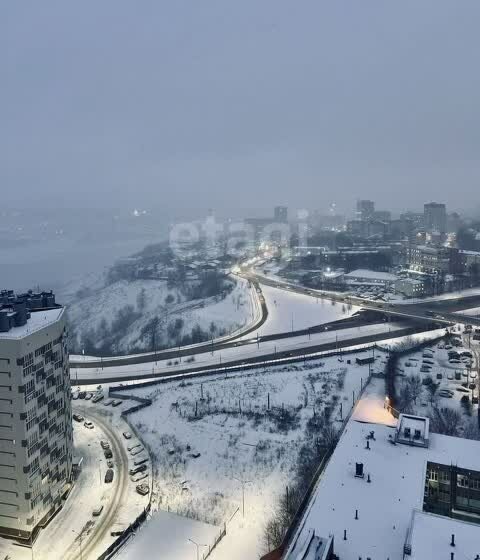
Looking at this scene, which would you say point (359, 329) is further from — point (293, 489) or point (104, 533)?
point (104, 533)

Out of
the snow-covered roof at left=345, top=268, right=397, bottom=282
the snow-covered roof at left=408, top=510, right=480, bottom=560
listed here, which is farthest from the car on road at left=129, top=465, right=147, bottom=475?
the snow-covered roof at left=345, top=268, right=397, bottom=282

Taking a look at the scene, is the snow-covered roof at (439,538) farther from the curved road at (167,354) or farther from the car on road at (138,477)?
the curved road at (167,354)

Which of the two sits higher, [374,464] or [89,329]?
[374,464]

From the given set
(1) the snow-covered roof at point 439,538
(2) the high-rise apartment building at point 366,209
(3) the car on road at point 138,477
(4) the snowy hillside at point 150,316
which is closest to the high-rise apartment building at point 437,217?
(2) the high-rise apartment building at point 366,209

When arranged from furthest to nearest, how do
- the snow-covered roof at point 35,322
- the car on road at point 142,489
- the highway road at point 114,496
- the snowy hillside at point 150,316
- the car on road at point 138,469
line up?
the snowy hillside at point 150,316
the car on road at point 138,469
the car on road at point 142,489
the highway road at point 114,496
the snow-covered roof at point 35,322

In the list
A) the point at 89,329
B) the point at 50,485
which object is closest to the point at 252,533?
the point at 50,485

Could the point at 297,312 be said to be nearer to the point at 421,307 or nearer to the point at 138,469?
the point at 421,307

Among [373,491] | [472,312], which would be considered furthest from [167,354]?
[472,312]
